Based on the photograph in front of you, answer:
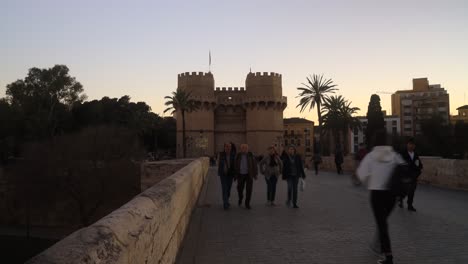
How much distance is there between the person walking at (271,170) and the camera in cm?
1024

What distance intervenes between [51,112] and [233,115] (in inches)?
1011

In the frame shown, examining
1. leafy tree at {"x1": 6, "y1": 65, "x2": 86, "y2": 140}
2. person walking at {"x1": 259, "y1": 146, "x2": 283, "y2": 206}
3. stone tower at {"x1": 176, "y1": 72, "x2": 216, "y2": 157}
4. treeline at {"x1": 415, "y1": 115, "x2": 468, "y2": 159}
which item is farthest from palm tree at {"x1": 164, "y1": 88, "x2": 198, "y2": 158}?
person walking at {"x1": 259, "y1": 146, "x2": 283, "y2": 206}

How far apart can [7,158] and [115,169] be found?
22859 mm

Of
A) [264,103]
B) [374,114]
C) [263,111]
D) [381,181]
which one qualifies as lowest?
[381,181]

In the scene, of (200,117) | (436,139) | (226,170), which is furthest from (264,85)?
(226,170)

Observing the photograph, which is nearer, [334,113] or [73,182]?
[73,182]

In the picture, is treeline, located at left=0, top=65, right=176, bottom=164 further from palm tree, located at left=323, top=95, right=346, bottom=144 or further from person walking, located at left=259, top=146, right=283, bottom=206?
person walking, located at left=259, top=146, right=283, bottom=206

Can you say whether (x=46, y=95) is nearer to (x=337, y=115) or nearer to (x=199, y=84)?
(x=199, y=84)

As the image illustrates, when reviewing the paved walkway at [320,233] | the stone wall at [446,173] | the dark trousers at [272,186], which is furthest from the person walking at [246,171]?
the stone wall at [446,173]

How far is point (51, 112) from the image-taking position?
55.4 meters

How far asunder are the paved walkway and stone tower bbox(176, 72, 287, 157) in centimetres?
4905

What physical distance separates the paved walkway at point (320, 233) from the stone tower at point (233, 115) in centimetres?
4905

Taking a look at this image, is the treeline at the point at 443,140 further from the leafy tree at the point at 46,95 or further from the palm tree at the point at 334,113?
the leafy tree at the point at 46,95

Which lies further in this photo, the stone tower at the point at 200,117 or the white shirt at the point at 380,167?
the stone tower at the point at 200,117
